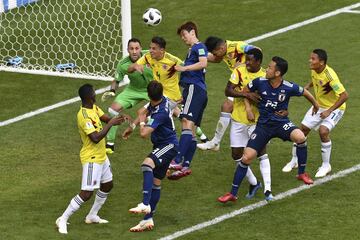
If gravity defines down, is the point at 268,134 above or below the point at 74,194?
above

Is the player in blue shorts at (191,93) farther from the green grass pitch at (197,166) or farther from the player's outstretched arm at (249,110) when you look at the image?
the player's outstretched arm at (249,110)

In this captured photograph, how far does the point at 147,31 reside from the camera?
74.9 ft

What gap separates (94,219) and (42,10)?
404 inches

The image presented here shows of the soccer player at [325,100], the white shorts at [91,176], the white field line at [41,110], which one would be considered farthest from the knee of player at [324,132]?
the white field line at [41,110]

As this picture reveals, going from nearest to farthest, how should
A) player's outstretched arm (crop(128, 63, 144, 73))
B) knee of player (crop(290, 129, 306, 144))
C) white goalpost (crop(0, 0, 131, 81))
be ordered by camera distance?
1. knee of player (crop(290, 129, 306, 144))
2. player's outstretched arm (crop(128, 63, 144, 73))
3. white goalpost (crop(0, 0, 131, 81))

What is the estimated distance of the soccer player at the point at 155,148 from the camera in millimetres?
13164

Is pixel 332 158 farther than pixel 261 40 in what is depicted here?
No

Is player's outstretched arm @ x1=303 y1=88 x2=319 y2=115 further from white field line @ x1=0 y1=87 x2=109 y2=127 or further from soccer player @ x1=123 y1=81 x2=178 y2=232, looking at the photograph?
white field line @ x1=0 y1=87 x2=109 y2=127

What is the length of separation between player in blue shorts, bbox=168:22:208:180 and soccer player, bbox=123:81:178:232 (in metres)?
1.90

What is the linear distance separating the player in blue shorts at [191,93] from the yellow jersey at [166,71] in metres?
0.16

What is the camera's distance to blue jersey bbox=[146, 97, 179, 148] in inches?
522

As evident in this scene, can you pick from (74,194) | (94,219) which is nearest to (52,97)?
(74,194)

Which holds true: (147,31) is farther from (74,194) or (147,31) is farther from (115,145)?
(74,194)

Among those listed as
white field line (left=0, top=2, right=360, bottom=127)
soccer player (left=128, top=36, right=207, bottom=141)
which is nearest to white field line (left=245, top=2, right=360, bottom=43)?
white field line (left=0, top=2, right=360, bottom=127)
